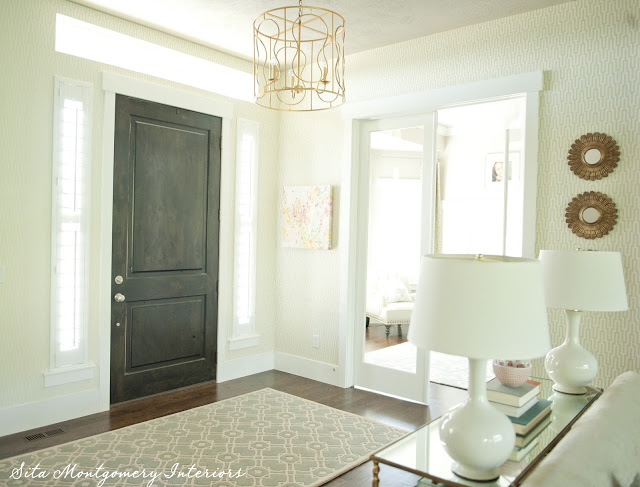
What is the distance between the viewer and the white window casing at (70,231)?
11.8 ft

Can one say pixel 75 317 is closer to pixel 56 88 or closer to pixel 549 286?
pixel 56 88

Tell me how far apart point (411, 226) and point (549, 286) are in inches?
76.8

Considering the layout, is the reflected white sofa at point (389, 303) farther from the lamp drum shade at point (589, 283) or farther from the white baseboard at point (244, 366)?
the lamp drum shade at point (589, 283)

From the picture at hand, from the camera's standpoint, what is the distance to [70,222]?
3664 millimetres

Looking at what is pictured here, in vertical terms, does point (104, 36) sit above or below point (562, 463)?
above

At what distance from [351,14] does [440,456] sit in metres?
3.06

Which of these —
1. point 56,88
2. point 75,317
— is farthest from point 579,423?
point 56,88

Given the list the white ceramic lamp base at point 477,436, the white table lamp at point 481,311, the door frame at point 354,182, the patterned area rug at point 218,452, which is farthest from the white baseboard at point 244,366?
the white table lamp at point 481,311

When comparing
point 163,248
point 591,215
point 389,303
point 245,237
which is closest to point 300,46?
point 245,237

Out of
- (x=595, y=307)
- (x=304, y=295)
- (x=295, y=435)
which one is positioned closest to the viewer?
(x=595, y=307)

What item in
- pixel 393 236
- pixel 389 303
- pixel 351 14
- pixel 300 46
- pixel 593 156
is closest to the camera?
pixel 593 156

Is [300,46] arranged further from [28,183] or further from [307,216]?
[28,183]

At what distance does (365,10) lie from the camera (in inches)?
144

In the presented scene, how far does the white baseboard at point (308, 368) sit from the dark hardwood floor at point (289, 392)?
3.0 inches
